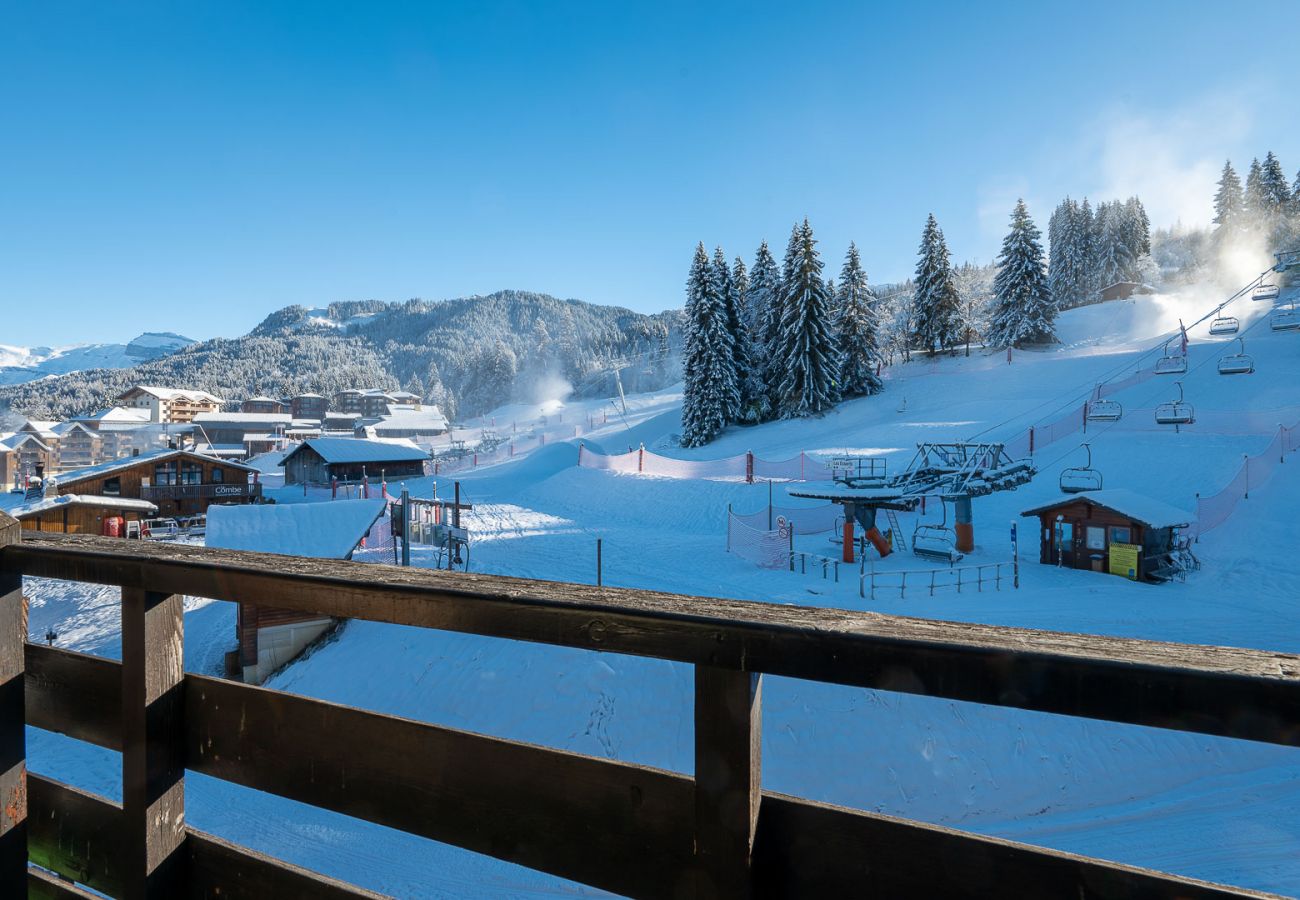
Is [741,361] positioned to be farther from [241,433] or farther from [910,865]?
[241,433]

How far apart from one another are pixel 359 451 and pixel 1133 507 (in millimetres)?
43492

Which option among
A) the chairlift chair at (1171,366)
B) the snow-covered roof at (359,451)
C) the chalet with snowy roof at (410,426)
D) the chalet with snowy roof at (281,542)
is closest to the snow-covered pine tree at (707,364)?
the snow-covered roof at (359,451)

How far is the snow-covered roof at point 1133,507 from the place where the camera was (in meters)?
16.5

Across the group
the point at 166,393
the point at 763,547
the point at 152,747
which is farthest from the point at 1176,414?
the point at 166,393

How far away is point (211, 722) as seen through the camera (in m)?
1.65

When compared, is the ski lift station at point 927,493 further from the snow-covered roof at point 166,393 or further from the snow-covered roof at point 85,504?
the snow-covered roof at point 166,393

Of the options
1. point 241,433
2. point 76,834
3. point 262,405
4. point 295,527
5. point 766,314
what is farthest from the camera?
point 262,405

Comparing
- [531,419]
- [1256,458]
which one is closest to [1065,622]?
[1256,458]

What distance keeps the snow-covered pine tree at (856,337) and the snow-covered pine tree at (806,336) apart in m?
2.35

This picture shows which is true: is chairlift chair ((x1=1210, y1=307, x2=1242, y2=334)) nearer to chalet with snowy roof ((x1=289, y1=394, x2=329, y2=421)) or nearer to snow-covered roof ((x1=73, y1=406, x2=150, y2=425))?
snow-covered roof ((x1=73, y1=406, x2=150, y2=425))

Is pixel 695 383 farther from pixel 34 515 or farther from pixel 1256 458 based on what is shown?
pixel 34 515

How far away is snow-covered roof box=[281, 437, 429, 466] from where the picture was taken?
45.4m

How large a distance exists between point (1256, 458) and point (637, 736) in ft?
86.4

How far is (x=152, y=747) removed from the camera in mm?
1616
